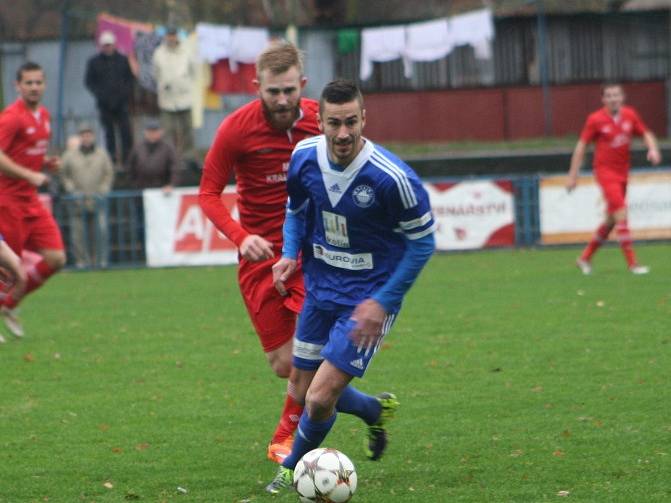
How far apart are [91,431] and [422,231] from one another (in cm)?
277

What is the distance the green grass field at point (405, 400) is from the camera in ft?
20.3

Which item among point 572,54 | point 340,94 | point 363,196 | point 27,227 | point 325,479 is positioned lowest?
point 325,479

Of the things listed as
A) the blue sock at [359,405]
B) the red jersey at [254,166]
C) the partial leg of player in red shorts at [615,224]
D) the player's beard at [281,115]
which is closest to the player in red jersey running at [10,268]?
the red jersey at [254,166]

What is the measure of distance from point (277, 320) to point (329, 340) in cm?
97

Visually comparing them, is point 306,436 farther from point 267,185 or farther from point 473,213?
point 473,213

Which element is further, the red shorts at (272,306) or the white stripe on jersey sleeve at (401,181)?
the red shorts at (272,306)

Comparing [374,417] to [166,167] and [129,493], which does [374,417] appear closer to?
[129,493]

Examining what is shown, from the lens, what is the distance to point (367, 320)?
554 centimetres

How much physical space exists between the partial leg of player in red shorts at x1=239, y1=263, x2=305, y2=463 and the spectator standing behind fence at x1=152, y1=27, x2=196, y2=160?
46.5 feet

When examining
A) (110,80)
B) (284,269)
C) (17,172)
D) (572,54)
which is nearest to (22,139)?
(17,172)

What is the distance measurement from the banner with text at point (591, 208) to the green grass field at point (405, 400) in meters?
4.22

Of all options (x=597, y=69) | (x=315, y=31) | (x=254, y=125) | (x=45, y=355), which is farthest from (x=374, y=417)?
(x=597, y=69)

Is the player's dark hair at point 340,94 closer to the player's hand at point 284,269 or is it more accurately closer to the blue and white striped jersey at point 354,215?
the blue and white striped jersey at point 354,215

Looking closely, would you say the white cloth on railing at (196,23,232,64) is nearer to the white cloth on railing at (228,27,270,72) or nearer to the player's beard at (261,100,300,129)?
the white cloth on railing at (228,27,270,72)
